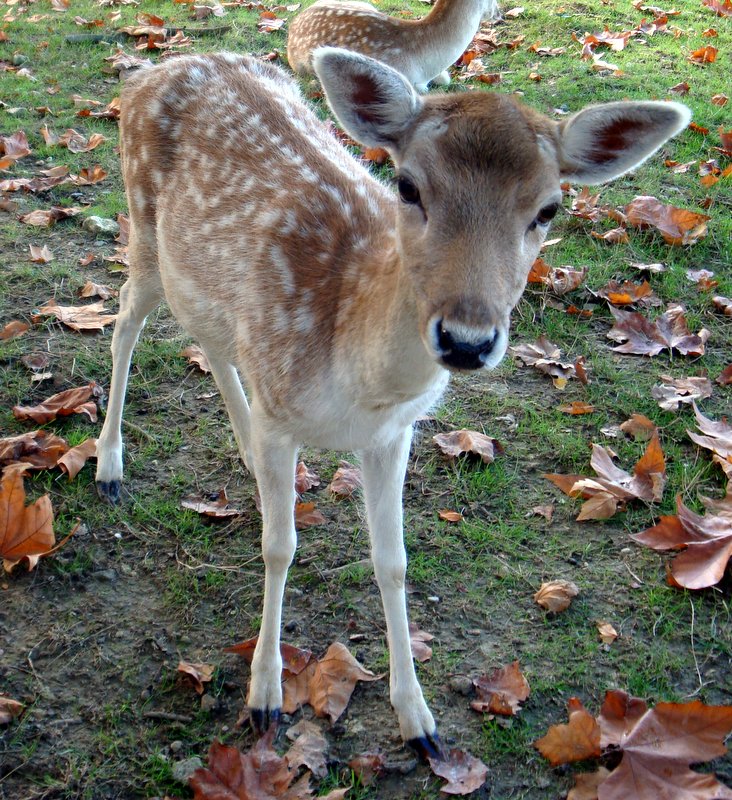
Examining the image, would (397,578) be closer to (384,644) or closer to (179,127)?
(384,644)

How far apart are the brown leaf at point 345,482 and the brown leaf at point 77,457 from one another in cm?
102

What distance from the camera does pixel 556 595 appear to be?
2961 millimetres

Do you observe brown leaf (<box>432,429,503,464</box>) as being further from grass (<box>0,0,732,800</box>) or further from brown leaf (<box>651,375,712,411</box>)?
brown leaf (<box>651,375,712,411</box>)

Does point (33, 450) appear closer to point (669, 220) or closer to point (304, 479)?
point (304, 479)

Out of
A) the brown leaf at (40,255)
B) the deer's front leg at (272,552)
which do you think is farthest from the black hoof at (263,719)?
the brown leaf at (40,255)

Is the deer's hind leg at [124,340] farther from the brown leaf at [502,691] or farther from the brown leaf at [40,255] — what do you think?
the brown leaf at [502,691]

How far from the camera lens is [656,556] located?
10.3ft

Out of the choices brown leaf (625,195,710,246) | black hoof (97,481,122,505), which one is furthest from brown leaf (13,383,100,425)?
brown leaf (625,195,710,246)

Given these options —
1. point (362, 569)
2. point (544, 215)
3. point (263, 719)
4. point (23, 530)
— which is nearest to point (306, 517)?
point (362, 569)

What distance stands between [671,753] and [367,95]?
2.02 m

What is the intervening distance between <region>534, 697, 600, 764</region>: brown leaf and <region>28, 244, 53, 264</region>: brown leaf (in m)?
3.71

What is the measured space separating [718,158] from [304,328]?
4277 millimetres

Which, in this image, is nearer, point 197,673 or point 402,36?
point 197,673

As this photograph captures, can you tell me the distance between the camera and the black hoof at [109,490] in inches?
134
